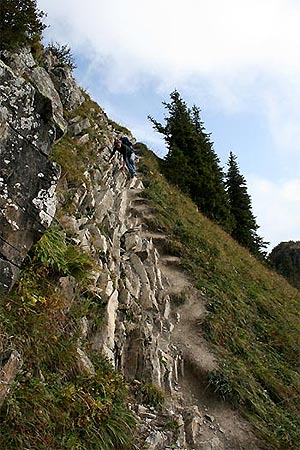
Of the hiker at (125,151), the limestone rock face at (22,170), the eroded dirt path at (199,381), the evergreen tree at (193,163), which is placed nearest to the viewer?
the limestone rock face at (22,170)

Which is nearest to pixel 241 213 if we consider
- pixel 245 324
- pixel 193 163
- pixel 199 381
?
pixel 193 163

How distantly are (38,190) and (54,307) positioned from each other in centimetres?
163

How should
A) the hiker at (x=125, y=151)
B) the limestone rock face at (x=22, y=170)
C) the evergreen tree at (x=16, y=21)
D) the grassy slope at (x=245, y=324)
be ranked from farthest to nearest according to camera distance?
the hiker at (x=125, y=151) < the evergreen tree at (x=16, y=21) < the grassy slope at (x=245, y=324) < the limestone rock face at (x=22, y=170)

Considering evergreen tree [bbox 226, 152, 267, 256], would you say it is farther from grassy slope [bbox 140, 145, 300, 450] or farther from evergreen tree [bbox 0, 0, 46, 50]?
evergreen tree [bbox 0, 0, 46, 50]

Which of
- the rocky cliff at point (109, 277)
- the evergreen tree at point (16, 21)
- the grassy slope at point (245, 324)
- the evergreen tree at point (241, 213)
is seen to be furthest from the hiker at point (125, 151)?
the evergreen tree at point (241, 213)

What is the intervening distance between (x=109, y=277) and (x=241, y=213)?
25.6 meters

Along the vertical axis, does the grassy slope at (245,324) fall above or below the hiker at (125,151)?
below

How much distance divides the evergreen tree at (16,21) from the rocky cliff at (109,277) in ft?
1.77

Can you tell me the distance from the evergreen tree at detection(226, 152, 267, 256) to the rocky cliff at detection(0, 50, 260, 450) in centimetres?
1738

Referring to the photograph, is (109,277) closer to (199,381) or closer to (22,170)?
(199,381)

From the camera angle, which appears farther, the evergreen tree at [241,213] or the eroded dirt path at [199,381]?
the evergreen tree at [241,213]

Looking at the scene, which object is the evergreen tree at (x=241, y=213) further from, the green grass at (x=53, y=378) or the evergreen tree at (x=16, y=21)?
the green grass at (x=53, y=378)

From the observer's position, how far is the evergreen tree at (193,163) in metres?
28.6

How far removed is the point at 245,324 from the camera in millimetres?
12859
